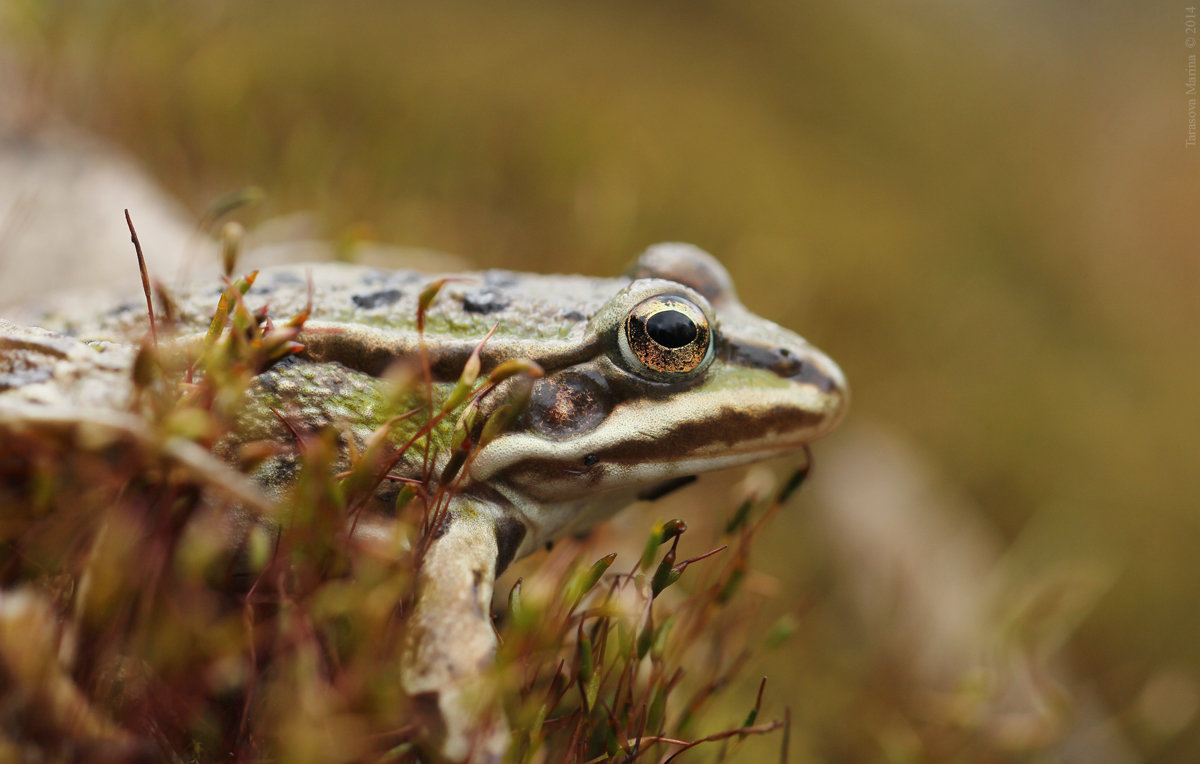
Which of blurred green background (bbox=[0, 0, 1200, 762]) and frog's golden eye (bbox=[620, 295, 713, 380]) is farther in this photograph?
blurred green background (bbox=[0, 0, 1200, 762])

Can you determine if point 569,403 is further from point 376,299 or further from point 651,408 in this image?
point 376,299

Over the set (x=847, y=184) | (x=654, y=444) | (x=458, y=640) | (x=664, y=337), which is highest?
(x=847, y=184)

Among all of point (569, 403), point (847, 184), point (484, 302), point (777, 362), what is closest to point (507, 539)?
point (569, 403)

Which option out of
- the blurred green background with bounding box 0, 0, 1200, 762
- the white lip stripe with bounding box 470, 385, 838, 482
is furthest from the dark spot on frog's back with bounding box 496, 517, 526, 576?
the blurred green background with bounding box 0, 0, 1200, 762

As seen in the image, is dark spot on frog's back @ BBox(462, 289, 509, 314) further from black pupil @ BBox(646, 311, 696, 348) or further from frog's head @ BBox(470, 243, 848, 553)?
black pupil @ BBox(646, 311, 696, 348)

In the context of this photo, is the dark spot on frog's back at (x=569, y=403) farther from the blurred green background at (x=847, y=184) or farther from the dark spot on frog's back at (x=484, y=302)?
the blurred green background at (x=847, y=184)

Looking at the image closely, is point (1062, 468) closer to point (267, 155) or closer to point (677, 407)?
point (677, 407)

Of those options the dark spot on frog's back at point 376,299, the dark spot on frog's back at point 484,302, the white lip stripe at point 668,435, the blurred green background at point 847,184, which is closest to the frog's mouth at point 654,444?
the white lip stripe at point 668,435

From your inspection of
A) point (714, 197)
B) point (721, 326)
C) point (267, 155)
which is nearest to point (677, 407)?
point (721, 326)

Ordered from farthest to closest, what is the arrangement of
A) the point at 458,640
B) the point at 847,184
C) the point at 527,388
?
the point at 847,184, the point at 527,388, the point at 458,640
